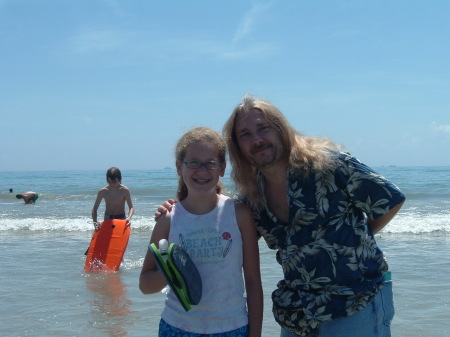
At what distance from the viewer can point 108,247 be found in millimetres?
8344

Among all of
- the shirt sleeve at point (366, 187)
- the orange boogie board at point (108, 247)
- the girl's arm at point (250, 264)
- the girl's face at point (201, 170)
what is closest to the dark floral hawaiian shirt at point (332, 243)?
the shirt sleeve at point (366, 187)

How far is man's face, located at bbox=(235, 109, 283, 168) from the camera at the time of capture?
2.53 meters

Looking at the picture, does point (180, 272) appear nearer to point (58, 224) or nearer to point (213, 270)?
point (213, 270)

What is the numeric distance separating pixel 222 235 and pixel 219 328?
1.33ft

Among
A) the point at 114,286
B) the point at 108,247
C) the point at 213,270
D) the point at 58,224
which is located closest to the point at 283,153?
the point at 213,270

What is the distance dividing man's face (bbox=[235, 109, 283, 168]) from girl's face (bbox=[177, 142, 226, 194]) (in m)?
0.18

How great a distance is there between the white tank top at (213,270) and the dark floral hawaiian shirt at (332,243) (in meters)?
0.23

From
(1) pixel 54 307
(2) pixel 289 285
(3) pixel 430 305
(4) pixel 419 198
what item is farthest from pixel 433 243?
(4) pixel 419 198

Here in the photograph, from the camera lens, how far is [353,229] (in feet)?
8.04

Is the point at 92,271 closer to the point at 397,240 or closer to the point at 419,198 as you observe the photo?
the point at 397,240

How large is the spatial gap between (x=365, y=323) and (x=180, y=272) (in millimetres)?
861

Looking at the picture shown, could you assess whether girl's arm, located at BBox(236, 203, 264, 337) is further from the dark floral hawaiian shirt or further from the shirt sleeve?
the shirt sleeve

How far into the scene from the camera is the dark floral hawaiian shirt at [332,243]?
2.40 metres

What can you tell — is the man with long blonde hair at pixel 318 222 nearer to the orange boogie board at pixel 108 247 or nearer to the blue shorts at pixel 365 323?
the blue shorts at pixel 365 323
